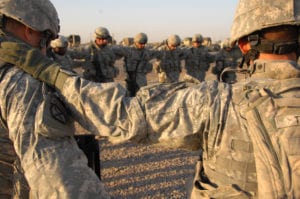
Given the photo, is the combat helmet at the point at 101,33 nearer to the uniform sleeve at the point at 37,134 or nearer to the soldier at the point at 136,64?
the soldier at the point at 136,64

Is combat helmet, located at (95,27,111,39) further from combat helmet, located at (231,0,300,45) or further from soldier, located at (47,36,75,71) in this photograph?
combat helmet, located at (231,0,300,45)

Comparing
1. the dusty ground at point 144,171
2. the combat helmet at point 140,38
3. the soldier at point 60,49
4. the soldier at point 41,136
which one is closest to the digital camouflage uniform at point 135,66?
the combat helmet at point 140,38

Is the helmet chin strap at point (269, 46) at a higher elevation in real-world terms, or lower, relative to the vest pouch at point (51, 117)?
higher

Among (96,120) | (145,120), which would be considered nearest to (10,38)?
(96,120)

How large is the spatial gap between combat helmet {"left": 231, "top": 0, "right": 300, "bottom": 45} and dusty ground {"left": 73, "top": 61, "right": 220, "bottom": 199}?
3.00 meters

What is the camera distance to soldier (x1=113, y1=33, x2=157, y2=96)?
11.4m

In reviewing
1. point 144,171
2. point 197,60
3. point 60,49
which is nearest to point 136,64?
point 197,60

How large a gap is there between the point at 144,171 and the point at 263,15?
434 cm

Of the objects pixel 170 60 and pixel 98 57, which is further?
pixel 170 60

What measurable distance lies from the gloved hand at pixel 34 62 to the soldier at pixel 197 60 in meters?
11.2

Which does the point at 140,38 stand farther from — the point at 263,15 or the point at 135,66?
the point at 263,15

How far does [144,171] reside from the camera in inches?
228

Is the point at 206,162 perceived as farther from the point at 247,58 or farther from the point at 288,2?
the point at 288,2

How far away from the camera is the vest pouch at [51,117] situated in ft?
6.20
